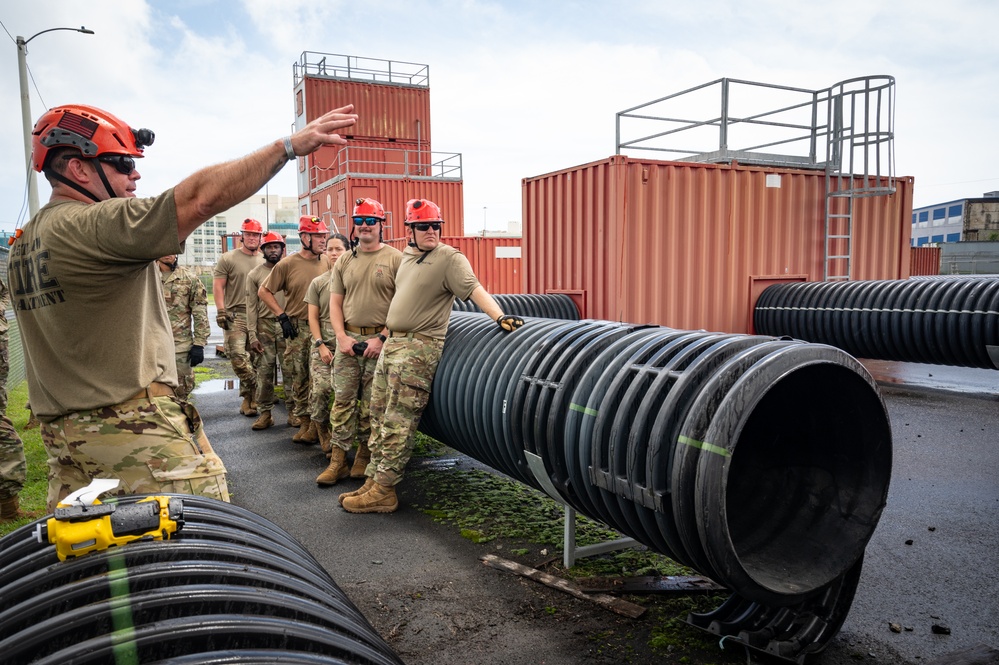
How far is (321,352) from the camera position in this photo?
6.20 meters

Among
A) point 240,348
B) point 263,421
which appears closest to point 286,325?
point 263,421

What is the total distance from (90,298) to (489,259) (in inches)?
614

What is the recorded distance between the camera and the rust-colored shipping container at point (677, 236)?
850 centimetres

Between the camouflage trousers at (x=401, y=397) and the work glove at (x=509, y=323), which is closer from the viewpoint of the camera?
the work glove at (x=509, y=323)

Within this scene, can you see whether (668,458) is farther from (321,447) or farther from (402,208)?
(402,208)

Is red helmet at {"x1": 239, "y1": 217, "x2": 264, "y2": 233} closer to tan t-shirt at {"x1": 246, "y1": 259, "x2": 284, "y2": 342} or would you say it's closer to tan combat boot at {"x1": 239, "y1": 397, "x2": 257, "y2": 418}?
tan t-shirt at {"x1": 246, "y1": 259, "x2": 284, "y2": 342}

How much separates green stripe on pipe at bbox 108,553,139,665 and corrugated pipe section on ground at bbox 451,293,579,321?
733cm

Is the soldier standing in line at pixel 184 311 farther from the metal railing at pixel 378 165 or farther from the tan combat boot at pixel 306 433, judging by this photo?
the metal railing at pixel 378 165

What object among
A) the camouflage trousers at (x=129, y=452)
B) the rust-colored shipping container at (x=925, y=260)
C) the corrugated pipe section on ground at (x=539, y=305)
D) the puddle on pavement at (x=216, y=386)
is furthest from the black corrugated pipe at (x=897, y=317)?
the rust-colored shipping container at (x=925, y=260)

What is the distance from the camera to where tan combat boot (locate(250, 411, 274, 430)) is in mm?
7647

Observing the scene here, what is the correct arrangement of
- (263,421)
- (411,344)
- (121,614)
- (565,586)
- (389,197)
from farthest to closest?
(389,197) < (263,421) < (411,344) < (565,586) < (121,614)

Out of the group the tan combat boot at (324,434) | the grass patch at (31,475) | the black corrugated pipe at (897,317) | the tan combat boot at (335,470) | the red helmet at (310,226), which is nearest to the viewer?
the grass patch at (31,475)

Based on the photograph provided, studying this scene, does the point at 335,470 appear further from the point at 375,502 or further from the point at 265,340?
the point at 265,340

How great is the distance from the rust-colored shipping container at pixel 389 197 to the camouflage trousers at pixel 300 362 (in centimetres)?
1155
